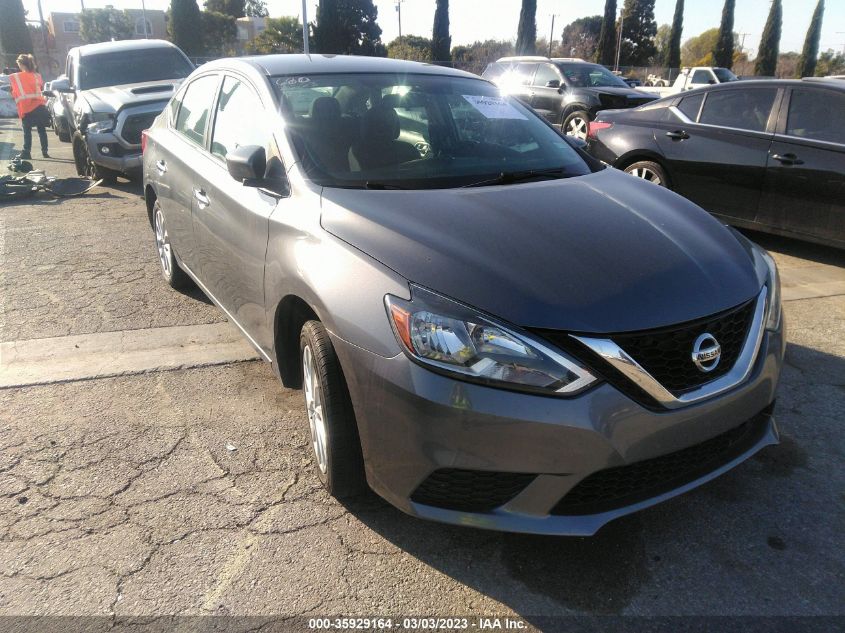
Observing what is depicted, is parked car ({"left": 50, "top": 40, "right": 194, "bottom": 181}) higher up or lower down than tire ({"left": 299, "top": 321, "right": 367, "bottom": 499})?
higher up

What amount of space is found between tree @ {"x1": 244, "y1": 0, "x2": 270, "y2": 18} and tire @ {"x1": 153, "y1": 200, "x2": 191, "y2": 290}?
8547 centimetres

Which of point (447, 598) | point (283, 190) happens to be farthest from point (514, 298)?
point (283, 190)

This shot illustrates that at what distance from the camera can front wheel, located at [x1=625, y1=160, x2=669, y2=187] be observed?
22.4 ft

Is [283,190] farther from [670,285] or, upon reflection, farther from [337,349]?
[670,285]

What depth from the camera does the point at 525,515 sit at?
7.13 ft

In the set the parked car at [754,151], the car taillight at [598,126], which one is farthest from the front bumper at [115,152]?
the parked car at [754,151]

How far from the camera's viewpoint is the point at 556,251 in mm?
2447

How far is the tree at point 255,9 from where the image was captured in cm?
8262

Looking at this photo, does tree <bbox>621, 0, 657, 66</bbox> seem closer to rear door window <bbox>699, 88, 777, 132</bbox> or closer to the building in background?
the building in background

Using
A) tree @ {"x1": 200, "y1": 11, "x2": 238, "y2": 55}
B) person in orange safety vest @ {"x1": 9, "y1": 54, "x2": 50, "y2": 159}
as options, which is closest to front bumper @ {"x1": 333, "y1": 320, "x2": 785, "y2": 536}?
person in orange safety vest @ {"x1": 9, "y1": 54, "x2": 50, "y2": 159}

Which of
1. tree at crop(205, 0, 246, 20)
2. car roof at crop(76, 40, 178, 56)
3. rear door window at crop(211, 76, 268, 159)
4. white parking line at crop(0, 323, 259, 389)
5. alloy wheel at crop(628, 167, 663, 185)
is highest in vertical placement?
tree at crop(205, 0, 246, 20)

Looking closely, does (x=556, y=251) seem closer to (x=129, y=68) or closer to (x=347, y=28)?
(x=129, y=68)

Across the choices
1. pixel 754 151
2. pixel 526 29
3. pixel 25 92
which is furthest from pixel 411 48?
pixel 754 151

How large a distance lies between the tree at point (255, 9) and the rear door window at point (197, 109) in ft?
282
